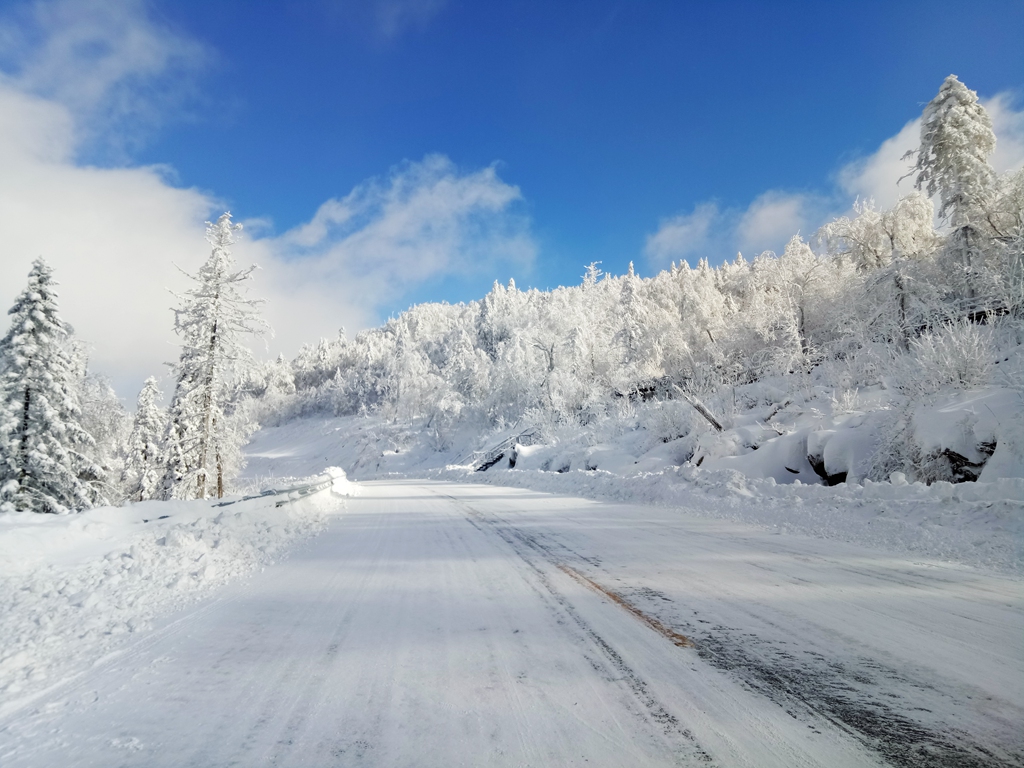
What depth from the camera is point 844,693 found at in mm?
2904

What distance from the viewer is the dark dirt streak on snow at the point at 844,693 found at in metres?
2.30

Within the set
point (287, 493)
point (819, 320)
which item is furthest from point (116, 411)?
point (819, 320)

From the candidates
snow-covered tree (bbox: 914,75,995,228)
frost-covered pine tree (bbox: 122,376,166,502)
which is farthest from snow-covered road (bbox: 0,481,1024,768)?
frost-covered pine tree (bbox: 122,376,166,502)

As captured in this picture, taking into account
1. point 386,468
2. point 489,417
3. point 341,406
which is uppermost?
point 341,406

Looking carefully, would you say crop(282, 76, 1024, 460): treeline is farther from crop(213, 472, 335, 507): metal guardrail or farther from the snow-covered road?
crop(213, 472, 335, 507): metal guardrail

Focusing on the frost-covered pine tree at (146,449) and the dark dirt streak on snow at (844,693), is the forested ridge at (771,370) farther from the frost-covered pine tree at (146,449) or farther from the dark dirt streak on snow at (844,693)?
the dark dirt streak on snow at (844,693)

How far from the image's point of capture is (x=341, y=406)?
110438mm

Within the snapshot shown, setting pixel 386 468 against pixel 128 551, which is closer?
pixel 128 551

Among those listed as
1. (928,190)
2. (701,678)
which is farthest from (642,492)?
(928,190)

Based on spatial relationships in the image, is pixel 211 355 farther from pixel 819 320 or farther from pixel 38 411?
pixel 819 320

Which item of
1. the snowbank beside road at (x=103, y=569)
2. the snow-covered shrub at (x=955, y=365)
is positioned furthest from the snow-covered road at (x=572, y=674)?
the snow-covered shrub at (x=955, y=365)

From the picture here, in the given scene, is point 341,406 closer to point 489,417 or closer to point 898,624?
point 489,417

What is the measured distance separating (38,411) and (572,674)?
71.2ft

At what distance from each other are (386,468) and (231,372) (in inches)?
1475
